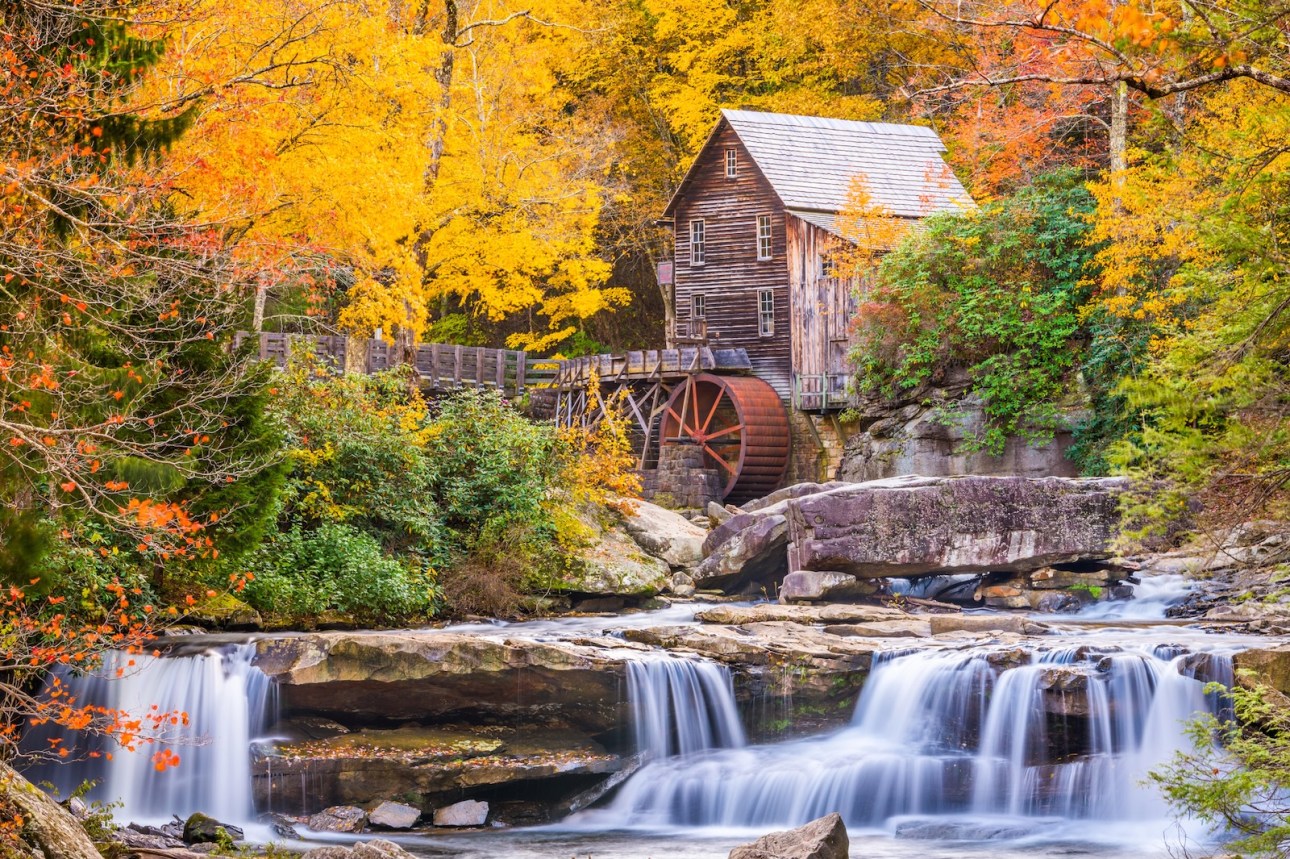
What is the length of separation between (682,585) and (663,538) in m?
1.36

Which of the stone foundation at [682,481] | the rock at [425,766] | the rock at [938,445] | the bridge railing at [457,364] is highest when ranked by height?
the bridge railing at [457,364]

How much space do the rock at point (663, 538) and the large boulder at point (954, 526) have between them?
114 inches

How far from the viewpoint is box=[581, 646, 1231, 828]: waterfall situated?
1131 centimetres

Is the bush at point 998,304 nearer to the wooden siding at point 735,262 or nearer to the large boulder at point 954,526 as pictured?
the wooden siding at point 735,262

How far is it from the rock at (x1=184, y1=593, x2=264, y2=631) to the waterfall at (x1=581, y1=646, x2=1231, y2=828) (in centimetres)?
468

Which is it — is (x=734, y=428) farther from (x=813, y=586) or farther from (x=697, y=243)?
(x=813, y=586)

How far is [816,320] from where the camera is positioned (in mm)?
31016

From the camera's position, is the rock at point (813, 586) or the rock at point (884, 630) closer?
the rock at point (884, 630)

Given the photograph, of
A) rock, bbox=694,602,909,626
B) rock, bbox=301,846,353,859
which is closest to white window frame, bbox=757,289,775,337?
rock, bbox=694,602,909,626

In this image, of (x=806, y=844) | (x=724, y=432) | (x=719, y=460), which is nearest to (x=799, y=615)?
(x=806, y=844)

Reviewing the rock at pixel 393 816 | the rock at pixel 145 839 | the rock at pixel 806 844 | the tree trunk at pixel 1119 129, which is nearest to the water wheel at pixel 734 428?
the tree trunk at pixel 1119 129

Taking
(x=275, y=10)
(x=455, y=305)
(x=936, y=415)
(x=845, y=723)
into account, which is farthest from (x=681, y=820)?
(x=455, y=305)

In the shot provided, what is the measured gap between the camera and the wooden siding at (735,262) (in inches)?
1286

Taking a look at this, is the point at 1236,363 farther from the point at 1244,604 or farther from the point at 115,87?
the point at 1244,604
